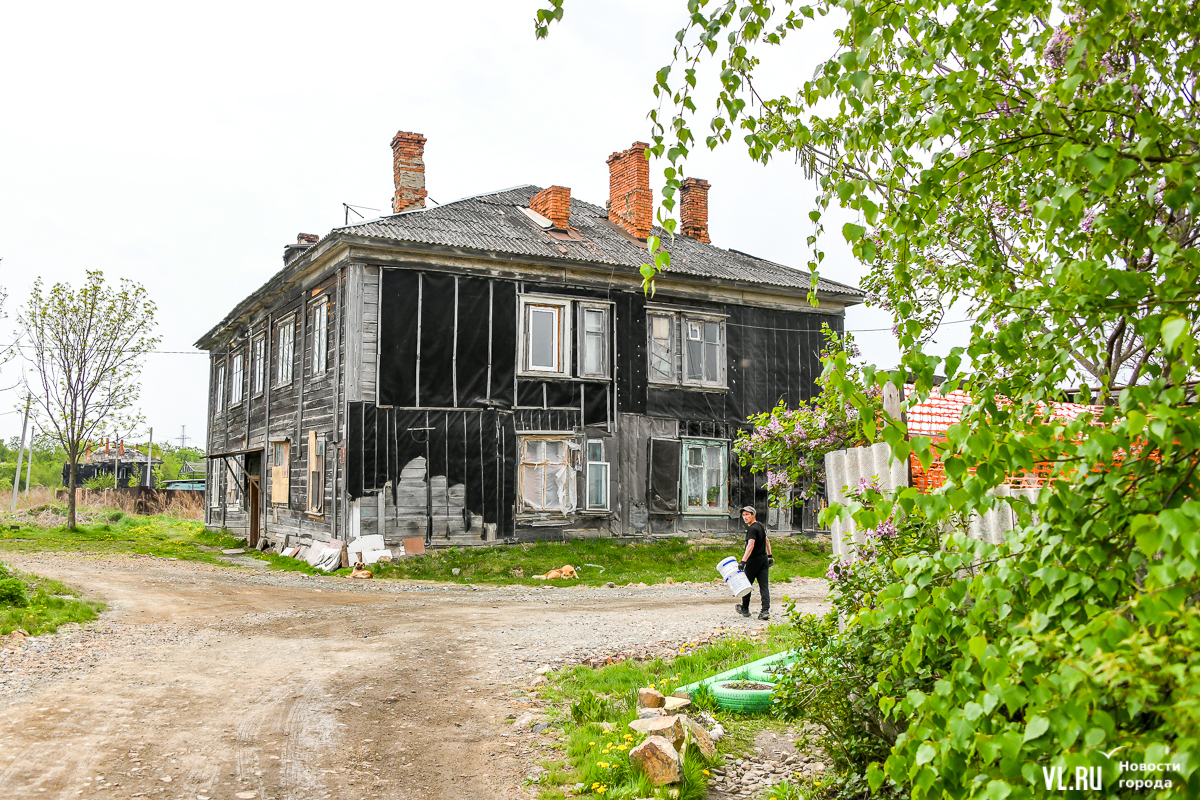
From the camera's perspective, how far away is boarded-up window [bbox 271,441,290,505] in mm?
20734

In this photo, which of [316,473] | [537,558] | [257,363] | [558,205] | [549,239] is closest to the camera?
[537,558]

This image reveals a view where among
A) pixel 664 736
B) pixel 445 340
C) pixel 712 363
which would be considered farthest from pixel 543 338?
pixel 664 736

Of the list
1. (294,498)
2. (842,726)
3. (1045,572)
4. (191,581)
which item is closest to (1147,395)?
(1045,572)

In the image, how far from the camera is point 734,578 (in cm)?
1095

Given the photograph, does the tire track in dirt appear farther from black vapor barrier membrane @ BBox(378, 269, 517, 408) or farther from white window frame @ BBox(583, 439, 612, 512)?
white window frame @ BBox(583, 439, 612, 512)

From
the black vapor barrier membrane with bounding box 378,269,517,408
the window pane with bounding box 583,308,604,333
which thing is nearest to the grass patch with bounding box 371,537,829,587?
the black vapor barrier membrane with bounding box 378,269,517,408

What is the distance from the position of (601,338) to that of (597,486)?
3.55 m

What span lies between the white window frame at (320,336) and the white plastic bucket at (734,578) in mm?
11203

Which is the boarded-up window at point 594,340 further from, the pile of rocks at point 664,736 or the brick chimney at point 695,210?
the pile of rocks at point 664,736

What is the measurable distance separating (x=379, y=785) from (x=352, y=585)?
10.8 m

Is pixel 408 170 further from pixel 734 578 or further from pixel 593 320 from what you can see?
pixel 734 578

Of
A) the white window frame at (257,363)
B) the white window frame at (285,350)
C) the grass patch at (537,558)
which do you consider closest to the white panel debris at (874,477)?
the grass patch at (537,558)

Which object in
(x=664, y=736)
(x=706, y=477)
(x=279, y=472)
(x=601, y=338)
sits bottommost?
(x=664, y=736)

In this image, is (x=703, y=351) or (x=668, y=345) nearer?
(x=668, y=345)
